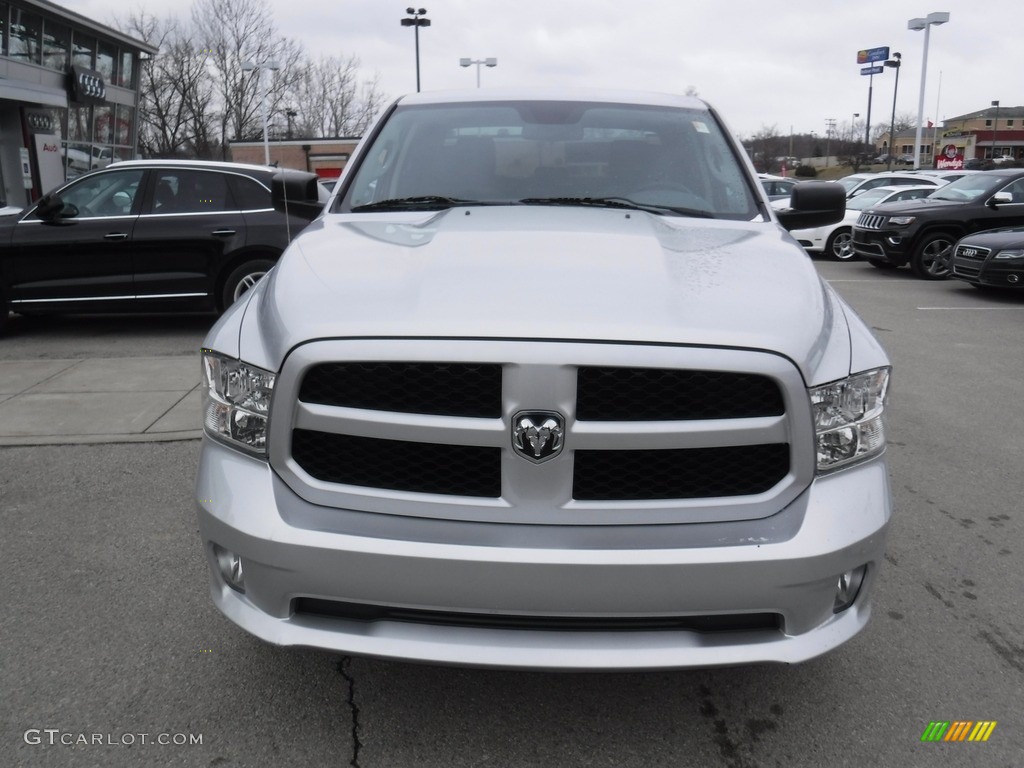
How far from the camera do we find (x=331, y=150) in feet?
179

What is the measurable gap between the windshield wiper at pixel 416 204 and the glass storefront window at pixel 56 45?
1178 inches

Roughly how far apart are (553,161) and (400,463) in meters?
1.87

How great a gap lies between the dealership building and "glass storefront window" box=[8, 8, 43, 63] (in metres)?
0.03

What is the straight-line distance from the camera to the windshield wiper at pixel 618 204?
3432 mm

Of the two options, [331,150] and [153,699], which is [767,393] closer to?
[153,699]

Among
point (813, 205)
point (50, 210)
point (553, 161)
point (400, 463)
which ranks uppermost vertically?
point (553, 161)

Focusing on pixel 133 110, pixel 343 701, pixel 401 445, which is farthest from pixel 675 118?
pixel 133 110

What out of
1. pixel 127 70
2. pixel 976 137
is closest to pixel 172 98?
pixel 127 70

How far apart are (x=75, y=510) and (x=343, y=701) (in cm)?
222

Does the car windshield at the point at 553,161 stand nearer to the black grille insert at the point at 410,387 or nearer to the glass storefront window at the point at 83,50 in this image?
the black grille insert at the point at 410,387

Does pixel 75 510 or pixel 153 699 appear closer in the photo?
pixel 153 699

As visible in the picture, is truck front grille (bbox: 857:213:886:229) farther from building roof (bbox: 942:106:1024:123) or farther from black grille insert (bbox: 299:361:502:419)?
building roof (bbox: 942:106:1024:123)

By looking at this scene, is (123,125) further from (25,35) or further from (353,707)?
(353,707)

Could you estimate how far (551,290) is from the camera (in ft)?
7.65
